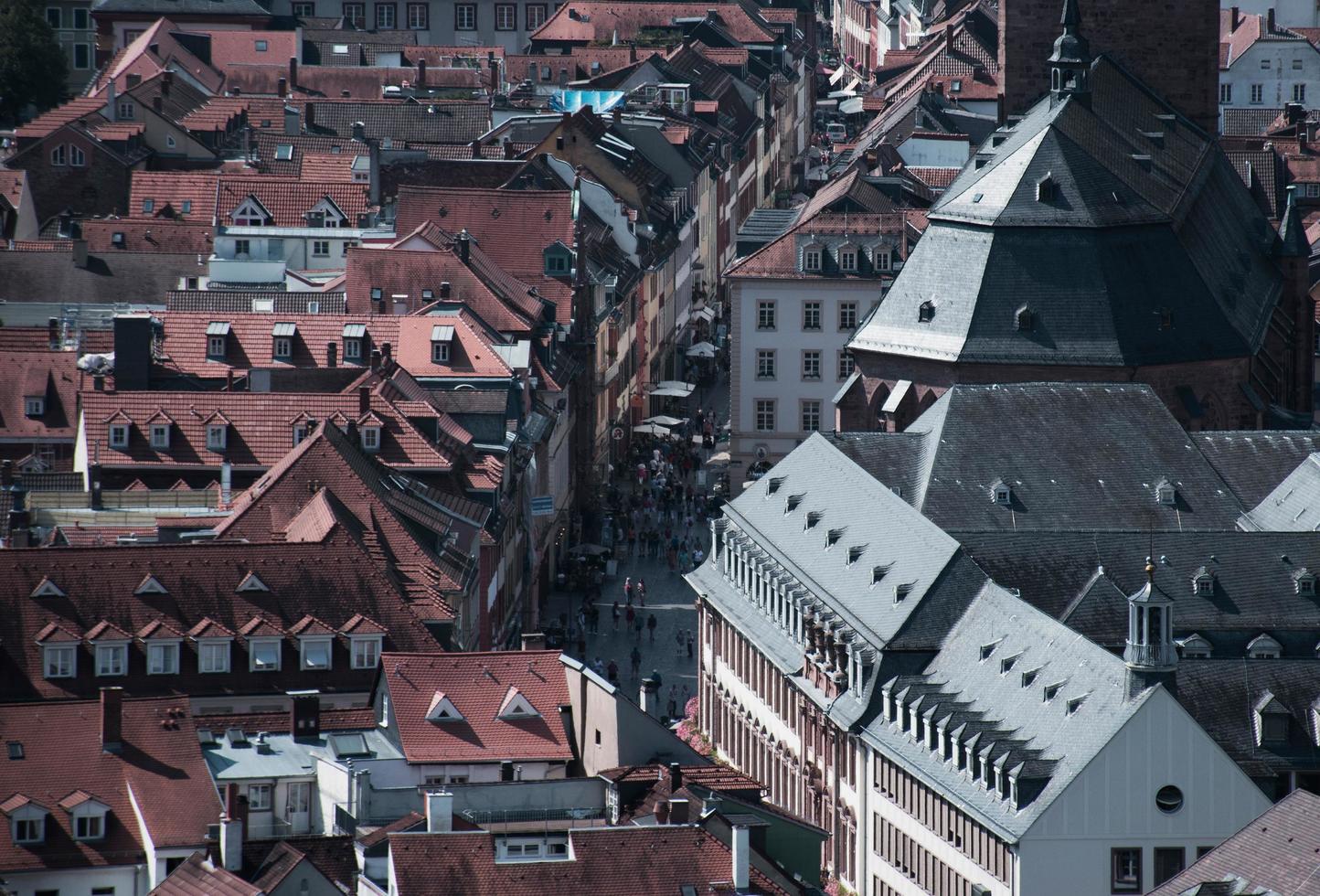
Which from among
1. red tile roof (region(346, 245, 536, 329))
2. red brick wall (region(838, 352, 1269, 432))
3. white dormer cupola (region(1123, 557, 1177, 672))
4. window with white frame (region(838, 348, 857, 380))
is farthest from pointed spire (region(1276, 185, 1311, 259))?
white dormer cupola (region(1123, 557, 1177, 672))

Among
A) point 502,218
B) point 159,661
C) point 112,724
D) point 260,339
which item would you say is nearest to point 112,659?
point 159,661

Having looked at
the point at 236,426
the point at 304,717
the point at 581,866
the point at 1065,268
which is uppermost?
the point at 1065,268

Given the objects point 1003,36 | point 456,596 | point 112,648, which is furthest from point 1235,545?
point 1003,36

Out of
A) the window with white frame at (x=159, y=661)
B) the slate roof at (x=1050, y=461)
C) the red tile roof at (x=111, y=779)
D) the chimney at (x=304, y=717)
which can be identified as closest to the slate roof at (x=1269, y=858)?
the chimney at (x=304, y=717)

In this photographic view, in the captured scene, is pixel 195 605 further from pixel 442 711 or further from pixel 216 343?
pixel 216 343

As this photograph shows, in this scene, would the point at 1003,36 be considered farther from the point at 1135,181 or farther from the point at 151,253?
the point at 151,253

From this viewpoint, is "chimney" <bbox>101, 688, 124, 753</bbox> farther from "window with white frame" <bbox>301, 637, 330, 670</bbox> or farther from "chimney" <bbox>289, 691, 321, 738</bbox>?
"window with white frame" <bbox>301, 637, 330, 670</bbox>
